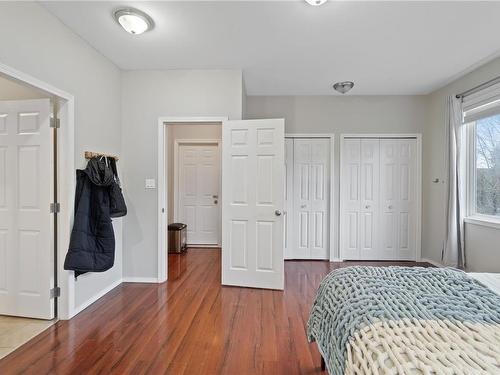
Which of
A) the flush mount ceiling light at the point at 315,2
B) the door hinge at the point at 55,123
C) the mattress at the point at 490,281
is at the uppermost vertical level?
the flush mount ceiling light at the point at 315,2

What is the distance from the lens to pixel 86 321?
2.26 m

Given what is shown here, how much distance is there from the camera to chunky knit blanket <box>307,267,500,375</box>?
0.77 m

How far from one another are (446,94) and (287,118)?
2190 millimetres

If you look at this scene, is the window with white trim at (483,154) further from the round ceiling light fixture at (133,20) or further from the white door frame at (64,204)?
the white door frame at (64,204)

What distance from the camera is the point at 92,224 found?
97.7 inches

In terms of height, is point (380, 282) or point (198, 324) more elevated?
point (380, 282)

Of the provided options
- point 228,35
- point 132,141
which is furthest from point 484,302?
point 132,141

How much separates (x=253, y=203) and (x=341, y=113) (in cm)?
217

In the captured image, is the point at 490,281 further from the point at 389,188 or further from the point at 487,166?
the point at 389,188

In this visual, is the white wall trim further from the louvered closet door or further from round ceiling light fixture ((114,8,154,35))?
the louvered closet door

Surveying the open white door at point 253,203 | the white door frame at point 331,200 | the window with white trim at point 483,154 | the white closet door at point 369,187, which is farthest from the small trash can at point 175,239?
the window with white trim at point 483,154

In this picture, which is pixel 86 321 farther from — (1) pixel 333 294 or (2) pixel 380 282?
(2) pixel 380 282

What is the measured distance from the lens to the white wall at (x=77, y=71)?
1831 mm

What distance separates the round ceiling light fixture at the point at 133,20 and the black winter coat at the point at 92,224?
4.11 feet
